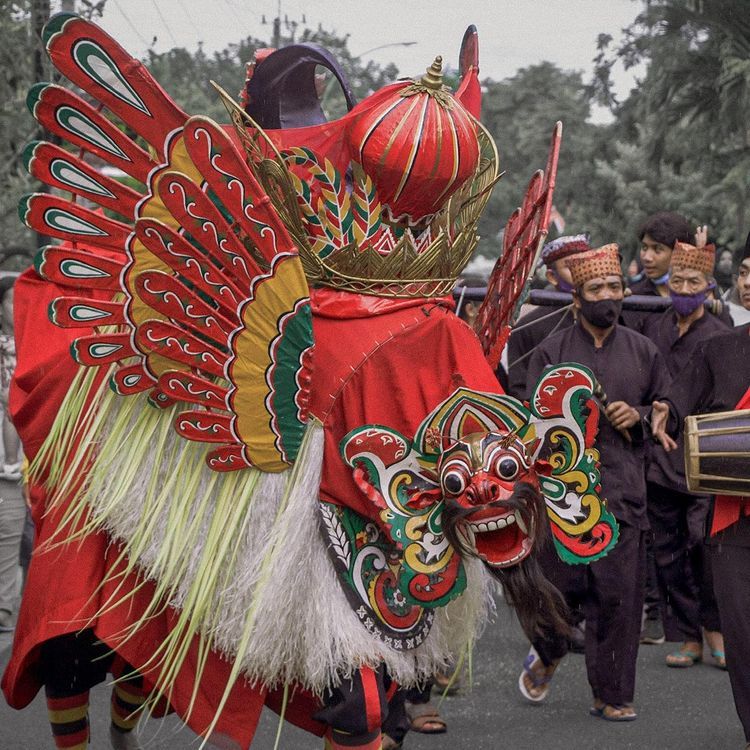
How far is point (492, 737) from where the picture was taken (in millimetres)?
5379

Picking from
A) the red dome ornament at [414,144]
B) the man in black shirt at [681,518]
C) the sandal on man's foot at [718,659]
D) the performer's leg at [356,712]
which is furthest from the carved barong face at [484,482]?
the sandal on man's foot at [718,659]

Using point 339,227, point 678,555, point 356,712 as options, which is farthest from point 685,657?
point 339,227

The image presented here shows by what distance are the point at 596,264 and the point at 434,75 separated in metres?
2.27

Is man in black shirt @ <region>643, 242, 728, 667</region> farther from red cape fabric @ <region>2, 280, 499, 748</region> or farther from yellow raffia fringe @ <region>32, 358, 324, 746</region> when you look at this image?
yellow raffia fringe @ <region>32, 358, 324, 746</region>

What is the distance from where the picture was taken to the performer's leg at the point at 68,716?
12.8 feet

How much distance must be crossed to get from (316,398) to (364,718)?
849 mm

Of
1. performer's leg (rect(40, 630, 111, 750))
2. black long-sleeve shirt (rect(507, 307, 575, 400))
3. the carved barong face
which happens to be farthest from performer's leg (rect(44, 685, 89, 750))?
black long-sleeve shirt (rect(507, 307, 575, 400))

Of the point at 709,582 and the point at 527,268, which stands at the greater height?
the point at 527,268

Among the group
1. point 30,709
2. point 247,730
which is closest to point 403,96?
point 247,730

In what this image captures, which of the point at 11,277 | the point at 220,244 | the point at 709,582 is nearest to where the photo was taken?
the point at 220,244

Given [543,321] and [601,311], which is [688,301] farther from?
[601,311]

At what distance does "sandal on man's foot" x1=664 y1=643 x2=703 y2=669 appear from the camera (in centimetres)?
655

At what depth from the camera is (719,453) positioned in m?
4.23

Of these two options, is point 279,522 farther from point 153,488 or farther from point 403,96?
point 403,96
